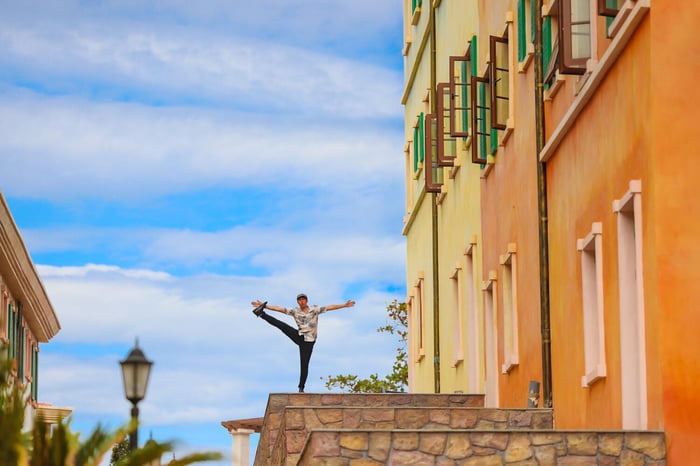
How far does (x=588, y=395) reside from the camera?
1834 centimetres

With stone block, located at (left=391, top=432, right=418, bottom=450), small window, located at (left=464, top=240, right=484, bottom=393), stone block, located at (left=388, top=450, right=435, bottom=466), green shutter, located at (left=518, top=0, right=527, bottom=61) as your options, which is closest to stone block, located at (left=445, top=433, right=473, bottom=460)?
stone block, located at (left=388, top=450, right=435, bottom=466)

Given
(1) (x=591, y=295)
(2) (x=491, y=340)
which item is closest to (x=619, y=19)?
(1) (x=591, y=295)

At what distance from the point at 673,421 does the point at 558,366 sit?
5549mm

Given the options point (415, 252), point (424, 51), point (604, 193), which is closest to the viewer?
point (604, 193)

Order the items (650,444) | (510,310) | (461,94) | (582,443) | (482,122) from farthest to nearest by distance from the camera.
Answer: (461,94) → (482,122) → (510,310) → (582,443) → (650,444)

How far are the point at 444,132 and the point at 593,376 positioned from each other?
12.7 m

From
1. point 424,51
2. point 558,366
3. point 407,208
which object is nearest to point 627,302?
Result: point 558,366

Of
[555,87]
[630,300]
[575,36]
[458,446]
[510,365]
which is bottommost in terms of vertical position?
[458,446]

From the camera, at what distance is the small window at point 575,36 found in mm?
18000

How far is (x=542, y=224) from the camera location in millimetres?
21188

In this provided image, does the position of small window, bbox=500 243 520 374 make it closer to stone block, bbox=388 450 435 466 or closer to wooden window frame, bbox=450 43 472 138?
wooden window frame, bbox=450 43 472 138

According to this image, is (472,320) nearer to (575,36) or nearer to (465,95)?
(465,95)

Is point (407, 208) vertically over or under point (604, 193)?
over

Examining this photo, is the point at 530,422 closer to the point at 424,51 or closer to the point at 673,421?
the point at 673,421
